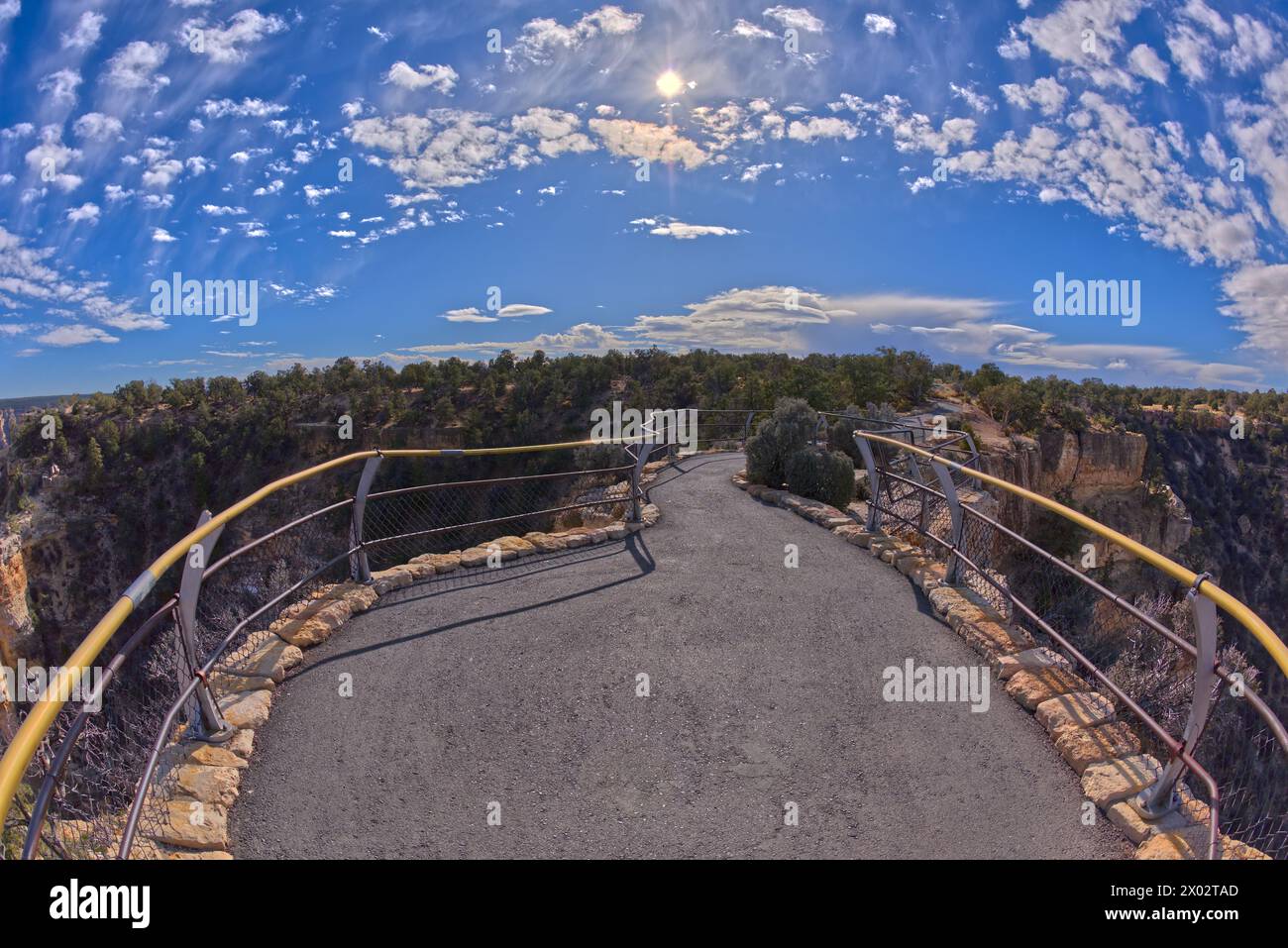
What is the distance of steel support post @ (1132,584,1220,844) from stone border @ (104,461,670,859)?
4134 millimetres

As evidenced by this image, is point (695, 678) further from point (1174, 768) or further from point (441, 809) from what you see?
point (1174, 768)

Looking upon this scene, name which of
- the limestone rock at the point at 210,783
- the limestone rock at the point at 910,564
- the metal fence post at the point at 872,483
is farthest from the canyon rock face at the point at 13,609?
the limestone rock at the point at 910,564

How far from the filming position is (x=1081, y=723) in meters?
3.79

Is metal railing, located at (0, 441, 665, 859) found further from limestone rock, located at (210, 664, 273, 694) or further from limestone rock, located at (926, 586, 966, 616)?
limestone rock, located at (926, 586, 966, 616)

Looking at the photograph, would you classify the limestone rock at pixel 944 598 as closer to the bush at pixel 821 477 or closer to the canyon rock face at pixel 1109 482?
the bush at pixel 821 477

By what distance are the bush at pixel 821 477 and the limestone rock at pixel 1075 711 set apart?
6671mm

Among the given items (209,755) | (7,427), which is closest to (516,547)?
(209,755)

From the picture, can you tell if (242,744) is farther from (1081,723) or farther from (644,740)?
(1081,723)

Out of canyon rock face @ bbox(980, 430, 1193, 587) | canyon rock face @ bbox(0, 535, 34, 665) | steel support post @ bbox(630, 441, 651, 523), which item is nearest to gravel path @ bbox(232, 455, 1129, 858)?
A: steel support post @ bbox(630, 441, 651, 523)

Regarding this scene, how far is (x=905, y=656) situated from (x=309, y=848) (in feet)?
12.3

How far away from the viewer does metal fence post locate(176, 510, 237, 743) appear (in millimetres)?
3430

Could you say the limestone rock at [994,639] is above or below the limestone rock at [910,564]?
below

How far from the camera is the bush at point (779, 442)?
1152 centimetres

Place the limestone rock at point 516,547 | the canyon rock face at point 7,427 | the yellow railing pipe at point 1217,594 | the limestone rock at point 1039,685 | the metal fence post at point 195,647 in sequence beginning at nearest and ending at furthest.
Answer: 1. the yellow railing pipe at point 1217,594
2. the metal fence post at point 195,647
3. the limestone rock at point 1039,685
4. the limestone rock at point 516,547
5. the canyon rock face at point 7,427
